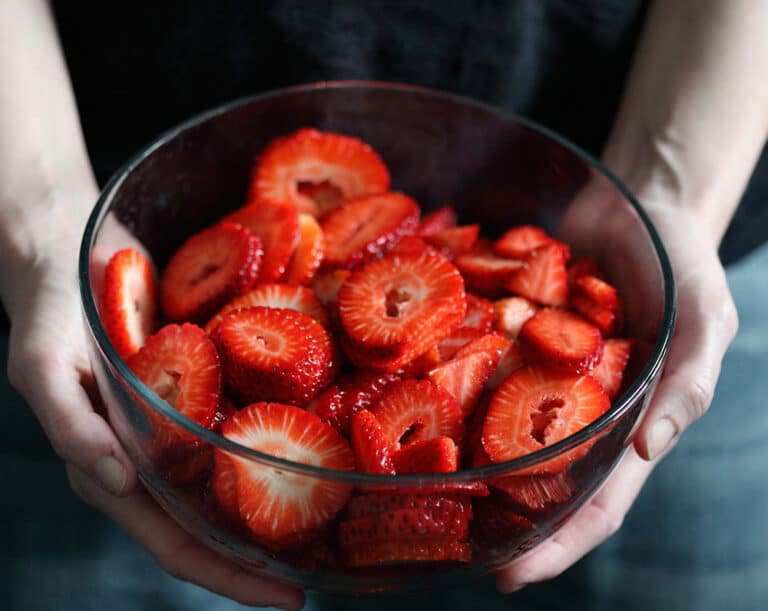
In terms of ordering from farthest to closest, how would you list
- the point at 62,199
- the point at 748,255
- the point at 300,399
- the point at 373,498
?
the point at 748,255
the point at 62,199
the point at 300,399
the point at 373,498

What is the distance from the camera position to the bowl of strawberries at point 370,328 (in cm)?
59

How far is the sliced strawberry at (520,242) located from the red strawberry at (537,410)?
174 millimetres

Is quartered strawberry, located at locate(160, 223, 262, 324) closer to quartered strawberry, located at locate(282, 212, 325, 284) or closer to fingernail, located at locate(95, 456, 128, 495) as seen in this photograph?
quartered strawberry, located at locate(282, 212, 325, 284)

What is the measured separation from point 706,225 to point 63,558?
83cm

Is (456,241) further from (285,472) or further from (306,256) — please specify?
(285,472)

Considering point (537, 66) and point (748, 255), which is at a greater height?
point (537, 66)

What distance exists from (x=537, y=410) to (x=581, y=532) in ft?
0.64

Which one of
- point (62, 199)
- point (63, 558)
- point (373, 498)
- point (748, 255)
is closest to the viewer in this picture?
point (373, 498)

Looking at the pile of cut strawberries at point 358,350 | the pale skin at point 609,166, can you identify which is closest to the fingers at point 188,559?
the pale skin at point 609,166

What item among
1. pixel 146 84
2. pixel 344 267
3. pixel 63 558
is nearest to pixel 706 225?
pixel 344 267

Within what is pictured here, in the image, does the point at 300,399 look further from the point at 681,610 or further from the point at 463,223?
the point at 681,610

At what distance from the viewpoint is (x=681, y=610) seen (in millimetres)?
1088

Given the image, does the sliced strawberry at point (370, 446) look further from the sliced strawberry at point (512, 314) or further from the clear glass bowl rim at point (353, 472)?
the sliced strawberry at point (512, 314)

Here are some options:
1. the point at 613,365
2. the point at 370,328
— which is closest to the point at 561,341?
the point at 613,365
